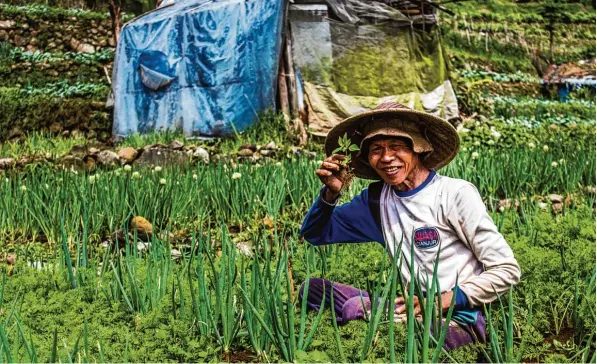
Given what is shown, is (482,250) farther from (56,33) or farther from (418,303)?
(56,33)

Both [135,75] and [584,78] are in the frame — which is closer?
[135,75]

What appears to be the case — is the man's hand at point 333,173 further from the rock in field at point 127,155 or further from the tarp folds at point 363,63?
the tarp folds at point 363,63

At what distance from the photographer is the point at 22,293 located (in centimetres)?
235

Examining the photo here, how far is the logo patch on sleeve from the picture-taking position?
6.12ft

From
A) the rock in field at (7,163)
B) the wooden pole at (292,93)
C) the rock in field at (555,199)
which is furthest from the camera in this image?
the wooden pole at (292,93)

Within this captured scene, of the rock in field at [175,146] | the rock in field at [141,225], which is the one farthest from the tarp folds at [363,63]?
the rock in field at [141,225]

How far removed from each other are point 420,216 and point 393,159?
194 millimetres

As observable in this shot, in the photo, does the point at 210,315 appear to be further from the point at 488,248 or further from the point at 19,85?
the point at 19,85

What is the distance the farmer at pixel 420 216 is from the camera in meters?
1.78

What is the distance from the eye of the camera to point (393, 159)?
6.04 ft

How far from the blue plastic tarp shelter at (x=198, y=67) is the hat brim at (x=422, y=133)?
583cm

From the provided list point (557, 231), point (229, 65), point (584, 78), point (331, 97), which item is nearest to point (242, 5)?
point (229, 65)

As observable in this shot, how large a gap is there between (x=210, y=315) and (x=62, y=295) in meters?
0.76

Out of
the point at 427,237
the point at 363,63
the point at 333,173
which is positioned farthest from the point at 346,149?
the point at 363,63
